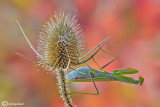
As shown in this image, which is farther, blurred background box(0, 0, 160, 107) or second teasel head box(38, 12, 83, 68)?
blurred background box(0, 0, 160, 107)

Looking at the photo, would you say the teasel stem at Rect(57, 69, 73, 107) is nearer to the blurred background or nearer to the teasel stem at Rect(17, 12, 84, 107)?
the teasel stem at Rect(17, 12, 84, 107)

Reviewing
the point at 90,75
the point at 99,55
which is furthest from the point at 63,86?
the point at 99,55

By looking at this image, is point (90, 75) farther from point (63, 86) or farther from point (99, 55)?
point (99, 55)

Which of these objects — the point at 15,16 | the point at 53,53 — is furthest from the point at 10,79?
the point at 53,53

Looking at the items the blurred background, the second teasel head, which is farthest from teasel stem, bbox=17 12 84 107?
the blurred background

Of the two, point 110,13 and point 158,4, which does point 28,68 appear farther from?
point 158,4

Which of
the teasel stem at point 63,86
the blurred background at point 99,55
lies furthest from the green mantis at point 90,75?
the blurred background at point 99,55

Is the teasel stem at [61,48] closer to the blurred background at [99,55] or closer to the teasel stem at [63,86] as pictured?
the teasel stem at [63,86]
